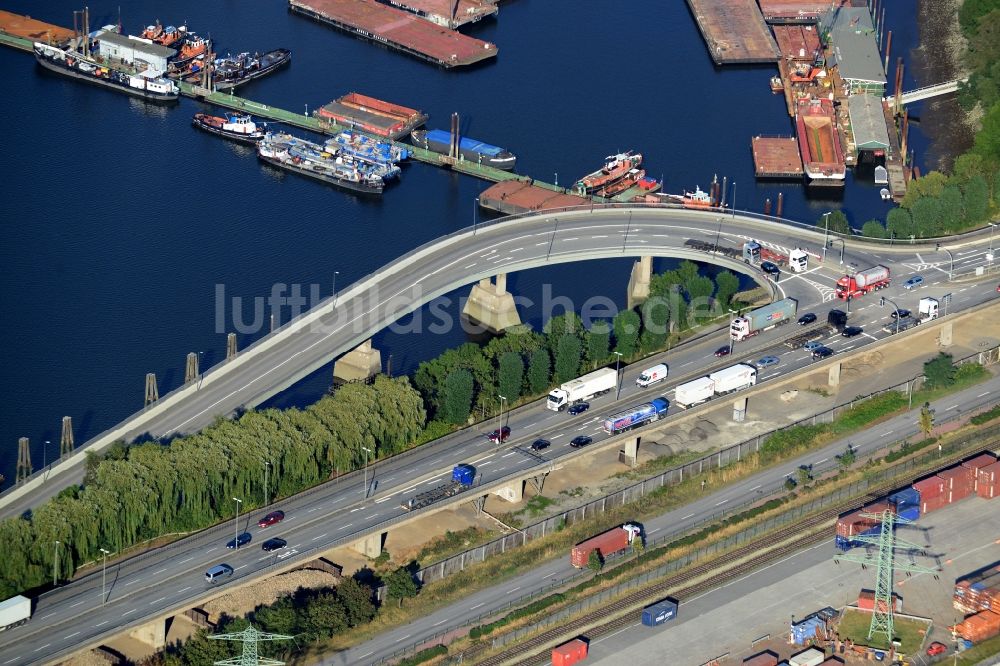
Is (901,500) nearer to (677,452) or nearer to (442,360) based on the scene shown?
(677,452)

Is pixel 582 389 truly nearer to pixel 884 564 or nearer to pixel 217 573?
pixel 884 564

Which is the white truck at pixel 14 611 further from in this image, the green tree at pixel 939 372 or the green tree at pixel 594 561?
the green tree at pixel 939 372

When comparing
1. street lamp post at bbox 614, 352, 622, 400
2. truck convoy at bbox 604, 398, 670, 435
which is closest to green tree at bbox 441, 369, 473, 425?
truck convoy at bbox 604, 398, 670, 435

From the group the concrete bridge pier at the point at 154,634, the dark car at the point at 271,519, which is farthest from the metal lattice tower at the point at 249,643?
the dark car at the point at 271,519

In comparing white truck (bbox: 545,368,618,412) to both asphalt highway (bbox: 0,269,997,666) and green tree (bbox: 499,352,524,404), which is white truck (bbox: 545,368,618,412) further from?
green tree (bbox: 499,352,524,404)

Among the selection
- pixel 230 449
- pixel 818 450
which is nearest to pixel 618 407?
pixel 818 450

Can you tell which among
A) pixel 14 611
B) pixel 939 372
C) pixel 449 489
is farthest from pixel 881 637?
pixel 14 611
